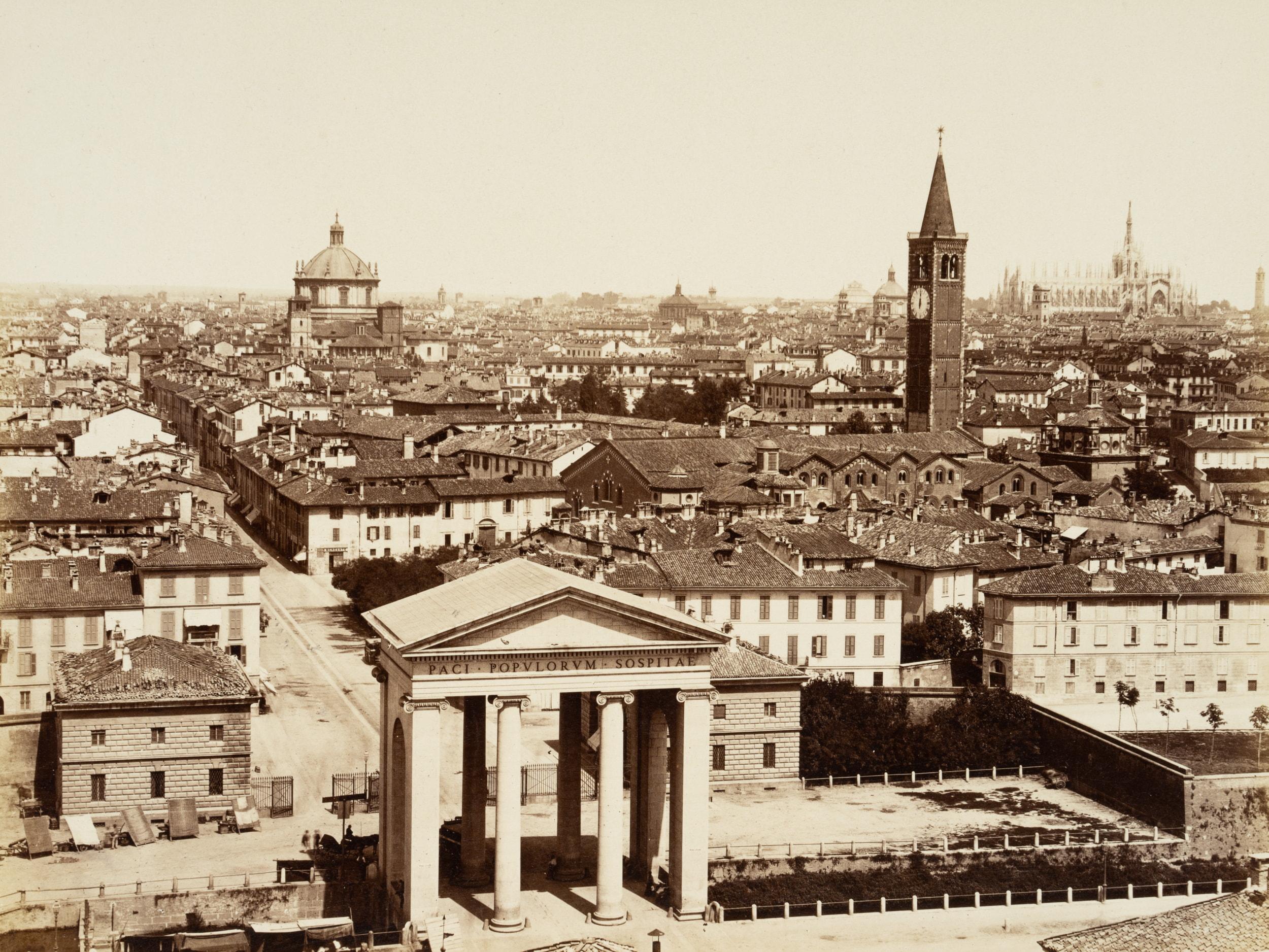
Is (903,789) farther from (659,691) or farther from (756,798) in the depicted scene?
(659,691)

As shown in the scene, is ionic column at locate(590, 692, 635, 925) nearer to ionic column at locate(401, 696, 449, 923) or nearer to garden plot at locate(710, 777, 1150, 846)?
ionic column at locate(401, 696, 449, 923)

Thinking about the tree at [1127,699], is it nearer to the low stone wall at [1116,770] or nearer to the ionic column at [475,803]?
the low stone wall at [1116,770]

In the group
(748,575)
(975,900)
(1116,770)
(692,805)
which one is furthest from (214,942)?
(748,575)

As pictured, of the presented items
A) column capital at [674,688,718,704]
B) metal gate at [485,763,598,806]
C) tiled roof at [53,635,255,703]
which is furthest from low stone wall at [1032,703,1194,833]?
tiled roof at [53,635,255,703]

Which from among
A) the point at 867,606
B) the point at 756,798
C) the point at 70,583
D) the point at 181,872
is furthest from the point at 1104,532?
the point at 181,872

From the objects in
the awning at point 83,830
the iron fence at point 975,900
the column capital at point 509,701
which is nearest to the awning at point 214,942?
the column capital at point 509,701

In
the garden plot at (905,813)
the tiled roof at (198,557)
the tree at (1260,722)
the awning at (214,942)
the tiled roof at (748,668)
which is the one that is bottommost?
the garden plot at (905,813)

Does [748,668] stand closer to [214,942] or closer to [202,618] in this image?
[202,618]
